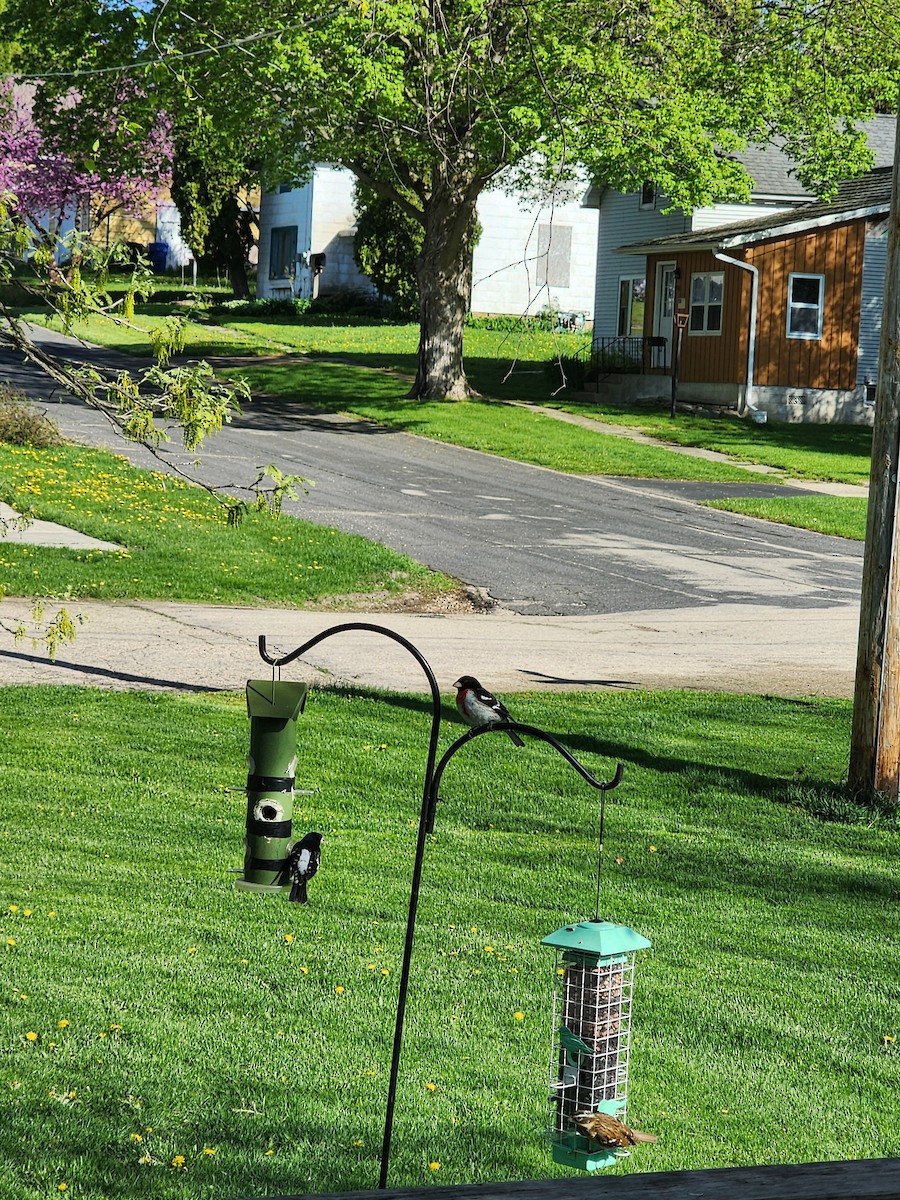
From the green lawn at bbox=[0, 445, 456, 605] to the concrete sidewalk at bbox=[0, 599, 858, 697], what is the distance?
587mm

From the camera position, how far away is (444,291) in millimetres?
30719

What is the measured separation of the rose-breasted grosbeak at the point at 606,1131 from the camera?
9.88 feet

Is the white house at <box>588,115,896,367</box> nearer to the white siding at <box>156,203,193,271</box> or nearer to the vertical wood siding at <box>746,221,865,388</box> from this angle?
the vertical wood siding at <box>746,221,865,388</box>

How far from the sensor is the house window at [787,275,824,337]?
34.1 metres

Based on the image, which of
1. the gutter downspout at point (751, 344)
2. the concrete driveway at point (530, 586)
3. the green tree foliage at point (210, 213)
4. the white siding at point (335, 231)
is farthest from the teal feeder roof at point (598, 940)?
the white siding at point (335, 231)

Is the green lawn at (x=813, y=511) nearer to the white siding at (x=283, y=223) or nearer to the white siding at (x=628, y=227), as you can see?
the white siding at (x=628, y=227)

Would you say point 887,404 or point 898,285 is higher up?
point 898,285

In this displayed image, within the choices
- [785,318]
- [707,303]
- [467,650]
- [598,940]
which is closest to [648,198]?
[707,303]

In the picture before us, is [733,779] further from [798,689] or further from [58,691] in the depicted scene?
[58,691]

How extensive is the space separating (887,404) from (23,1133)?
6.40m

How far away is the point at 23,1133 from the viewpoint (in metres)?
4.25

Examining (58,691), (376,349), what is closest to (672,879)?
(58,691)

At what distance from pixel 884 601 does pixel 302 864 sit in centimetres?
619

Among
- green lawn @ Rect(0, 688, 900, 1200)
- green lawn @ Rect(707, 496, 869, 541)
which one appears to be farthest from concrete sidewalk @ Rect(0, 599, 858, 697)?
green lawn @ Rect(707, 496, 869, 541)
